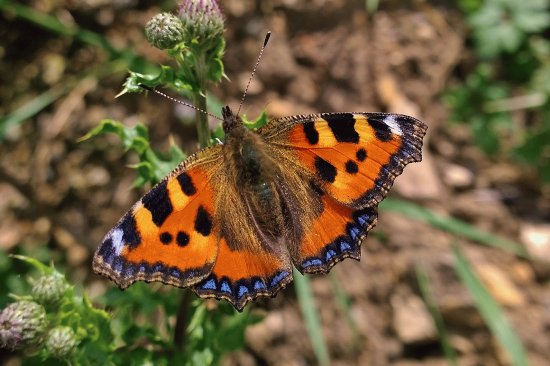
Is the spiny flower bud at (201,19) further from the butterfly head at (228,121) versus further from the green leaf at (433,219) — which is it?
the green leaf at (433,219)

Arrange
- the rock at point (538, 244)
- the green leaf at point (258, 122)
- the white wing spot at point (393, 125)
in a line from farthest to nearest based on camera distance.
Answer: the rock at point (538, 244), the green leaf at point (258, 122), the white wing spot at point (393, 125)

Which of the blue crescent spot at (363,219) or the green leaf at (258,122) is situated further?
the green leaf at (258,122)

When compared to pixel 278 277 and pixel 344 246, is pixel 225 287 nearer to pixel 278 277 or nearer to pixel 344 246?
pixel 278 277

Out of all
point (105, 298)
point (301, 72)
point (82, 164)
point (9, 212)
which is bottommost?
point (105, 298)

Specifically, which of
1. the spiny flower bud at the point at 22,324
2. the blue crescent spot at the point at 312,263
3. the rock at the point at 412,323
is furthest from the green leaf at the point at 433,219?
the spiny flower bud at the point at 22,324

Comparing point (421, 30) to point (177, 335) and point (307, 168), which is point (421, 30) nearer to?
point (307, 168)

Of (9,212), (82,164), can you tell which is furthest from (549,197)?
(9,212)

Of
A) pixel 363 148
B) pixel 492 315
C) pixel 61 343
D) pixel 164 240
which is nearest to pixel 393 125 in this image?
pixel 363 148
